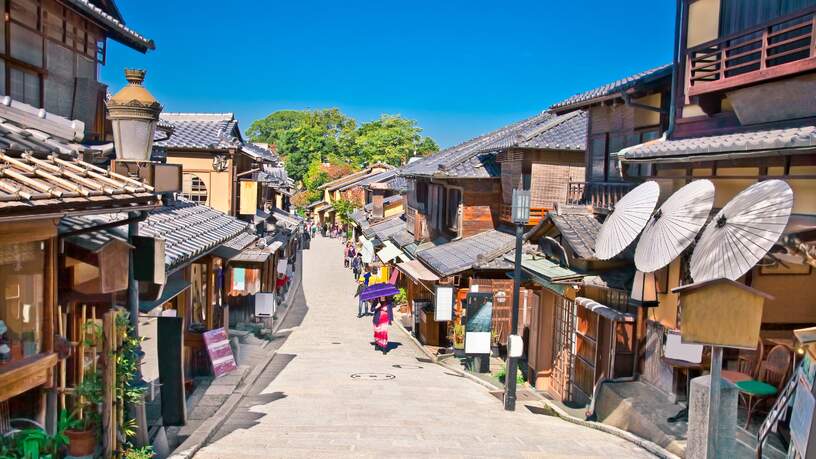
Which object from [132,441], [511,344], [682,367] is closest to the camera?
[132,441]

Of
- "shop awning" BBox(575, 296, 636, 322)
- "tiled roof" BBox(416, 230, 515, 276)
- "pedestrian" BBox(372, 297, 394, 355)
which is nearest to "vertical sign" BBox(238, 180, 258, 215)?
"pedestrian" BBox(372, 297, 394, 355)

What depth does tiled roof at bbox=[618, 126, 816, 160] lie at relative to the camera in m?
8.73

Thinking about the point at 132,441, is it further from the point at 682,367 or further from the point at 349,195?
the point at 349,195

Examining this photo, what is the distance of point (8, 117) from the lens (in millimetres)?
8672

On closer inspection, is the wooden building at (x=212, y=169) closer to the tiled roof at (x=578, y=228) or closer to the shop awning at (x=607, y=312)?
the tiled roof at (x=578, y=228)

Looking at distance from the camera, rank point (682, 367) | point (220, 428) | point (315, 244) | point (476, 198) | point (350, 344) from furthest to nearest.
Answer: point (315, 244), point (476, 198), point (350, 344), point (682, 367), point (220, 428)

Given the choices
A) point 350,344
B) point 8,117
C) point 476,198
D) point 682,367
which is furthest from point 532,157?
point 8,117

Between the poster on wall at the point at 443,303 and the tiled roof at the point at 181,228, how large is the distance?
6319 millimetres

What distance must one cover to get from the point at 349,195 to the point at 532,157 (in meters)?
52.0

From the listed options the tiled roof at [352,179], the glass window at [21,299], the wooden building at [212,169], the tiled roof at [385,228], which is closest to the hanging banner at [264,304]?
the wooden building at [212,169]

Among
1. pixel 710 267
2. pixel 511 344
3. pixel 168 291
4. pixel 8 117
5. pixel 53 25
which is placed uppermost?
pixel 53 25

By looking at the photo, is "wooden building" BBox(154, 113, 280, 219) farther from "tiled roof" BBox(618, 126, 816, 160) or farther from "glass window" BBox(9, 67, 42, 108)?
"tiled roof" BBox(618, 126, 816, 160)

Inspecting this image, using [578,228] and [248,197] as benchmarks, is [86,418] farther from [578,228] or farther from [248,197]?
[248,197]

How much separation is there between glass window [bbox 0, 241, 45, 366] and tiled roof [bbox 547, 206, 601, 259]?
10111 mm
